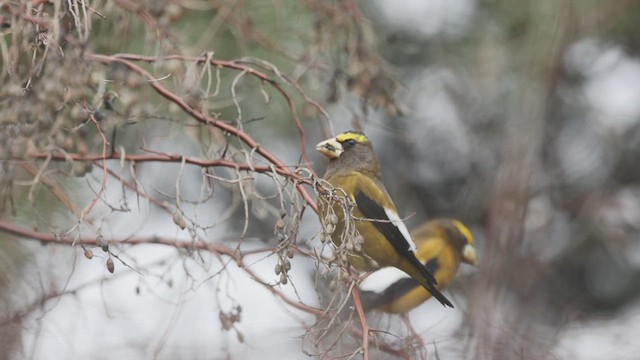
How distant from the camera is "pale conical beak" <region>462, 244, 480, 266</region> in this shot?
15.5 ft

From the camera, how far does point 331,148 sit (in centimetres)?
347

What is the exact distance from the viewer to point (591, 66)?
575 cm

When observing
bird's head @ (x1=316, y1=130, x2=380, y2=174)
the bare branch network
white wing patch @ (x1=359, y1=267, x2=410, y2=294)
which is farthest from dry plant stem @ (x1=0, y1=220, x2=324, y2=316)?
white wing patch @ (x1=359, y1=267, x2=410, y2=294)

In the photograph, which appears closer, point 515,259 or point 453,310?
point 515,259

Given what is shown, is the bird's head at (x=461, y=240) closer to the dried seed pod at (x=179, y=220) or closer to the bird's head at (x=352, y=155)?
the bird's head at (x=352, y=155)

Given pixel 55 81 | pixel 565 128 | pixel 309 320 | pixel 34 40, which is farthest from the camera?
pixel 565 128

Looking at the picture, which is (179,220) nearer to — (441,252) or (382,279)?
(382,279)

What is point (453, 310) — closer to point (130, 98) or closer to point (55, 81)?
point (130, 98)

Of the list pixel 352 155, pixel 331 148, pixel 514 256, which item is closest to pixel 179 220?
pixel 514 256

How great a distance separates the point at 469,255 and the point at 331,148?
1.45 meters

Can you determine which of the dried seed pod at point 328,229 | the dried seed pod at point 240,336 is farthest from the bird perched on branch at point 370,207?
the dried seed pod at point 328,229

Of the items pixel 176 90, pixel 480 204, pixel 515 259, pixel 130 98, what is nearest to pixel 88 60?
pixel 130 98

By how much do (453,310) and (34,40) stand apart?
1684 mm

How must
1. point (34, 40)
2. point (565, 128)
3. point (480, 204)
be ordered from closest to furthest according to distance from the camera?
point (34, 40) < point (480, 204) < point (565, 128)
